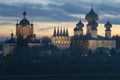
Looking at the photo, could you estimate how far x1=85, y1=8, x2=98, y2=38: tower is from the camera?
120938 millimetres

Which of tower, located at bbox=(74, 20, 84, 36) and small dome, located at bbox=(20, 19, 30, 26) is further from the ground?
small dome, located at bbox=(20, 19, 30, 26)

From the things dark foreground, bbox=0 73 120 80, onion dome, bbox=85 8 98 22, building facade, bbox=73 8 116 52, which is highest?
onion dome, bbox=85 8 98 22

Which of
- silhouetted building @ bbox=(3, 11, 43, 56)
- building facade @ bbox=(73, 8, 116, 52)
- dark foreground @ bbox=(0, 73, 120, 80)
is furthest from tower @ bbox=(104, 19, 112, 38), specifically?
dark foreground @ bbox=(0, 73, 120, 80)

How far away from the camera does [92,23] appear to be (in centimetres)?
12306

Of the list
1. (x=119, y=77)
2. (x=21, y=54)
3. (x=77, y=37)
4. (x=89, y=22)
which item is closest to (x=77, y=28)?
(x=89, y=22)

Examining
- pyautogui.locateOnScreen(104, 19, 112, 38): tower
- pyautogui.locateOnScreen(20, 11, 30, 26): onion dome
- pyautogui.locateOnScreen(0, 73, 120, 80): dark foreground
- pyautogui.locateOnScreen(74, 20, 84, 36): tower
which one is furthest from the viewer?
pyautogui.locateOnScreen(104, 19, 112, 38): tower

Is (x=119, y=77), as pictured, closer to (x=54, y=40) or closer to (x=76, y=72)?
(x=76, y=72)

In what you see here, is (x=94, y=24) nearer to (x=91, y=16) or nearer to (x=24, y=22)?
(x=91, y=16)

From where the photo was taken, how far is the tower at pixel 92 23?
A: 120938 millimetres

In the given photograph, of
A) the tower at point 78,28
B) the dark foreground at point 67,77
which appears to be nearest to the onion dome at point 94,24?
the tower at point 78,28

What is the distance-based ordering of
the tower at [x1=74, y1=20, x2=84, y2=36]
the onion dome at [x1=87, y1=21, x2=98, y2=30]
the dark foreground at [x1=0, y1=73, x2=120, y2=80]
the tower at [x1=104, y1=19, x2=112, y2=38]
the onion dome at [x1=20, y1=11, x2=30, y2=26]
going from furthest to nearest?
1. the tower at [x1=104, y1=19, x2=112, y2=38]
2. the tower at [x1=74, y1=20, x2=84, y2=36]
3. the onion dome at [x1=87, y1=21, x2=98, y2=30]
4. the onion dome at [x1=20, y1=11, x2=30, y2=26]
5. the dark foreground at [x1=0, y1=73, x2=120, y2=80]

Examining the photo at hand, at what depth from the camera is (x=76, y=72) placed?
72625 mm

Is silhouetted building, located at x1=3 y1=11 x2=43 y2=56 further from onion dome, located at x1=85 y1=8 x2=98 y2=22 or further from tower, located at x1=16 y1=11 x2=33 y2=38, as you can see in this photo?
onion dome, located at x1=85 y1=8 x2=98 y2=22

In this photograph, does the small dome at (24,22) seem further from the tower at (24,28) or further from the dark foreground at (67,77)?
the dark foreground at (67,77)
